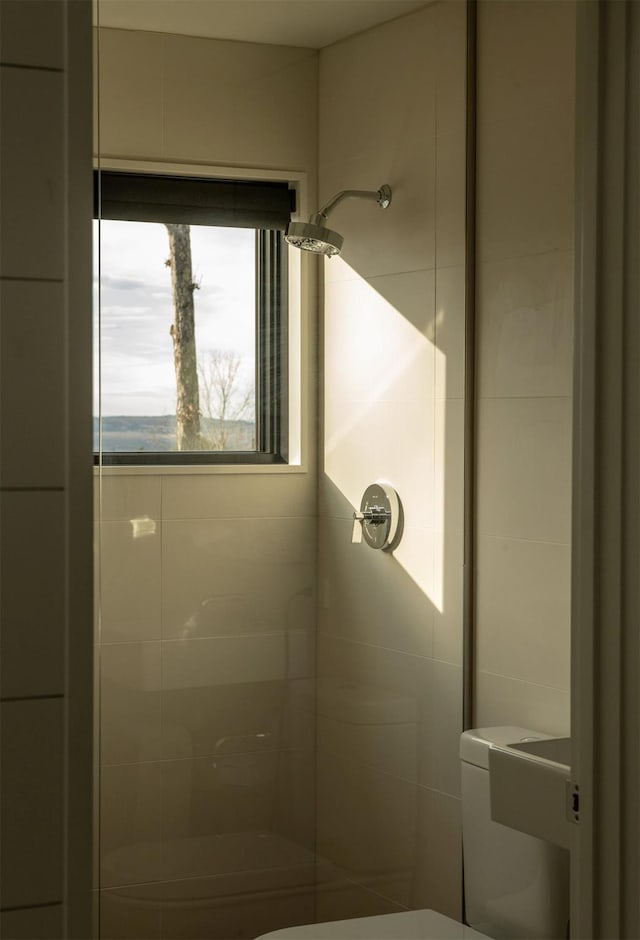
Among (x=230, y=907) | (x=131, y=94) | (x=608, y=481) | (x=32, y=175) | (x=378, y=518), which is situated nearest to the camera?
(x=32, y=175)

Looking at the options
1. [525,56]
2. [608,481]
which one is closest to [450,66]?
[525,56]

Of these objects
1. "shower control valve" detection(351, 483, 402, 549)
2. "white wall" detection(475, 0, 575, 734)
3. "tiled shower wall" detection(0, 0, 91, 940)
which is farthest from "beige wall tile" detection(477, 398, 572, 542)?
"tiled shower wall" detection(0, 0, 91, 940)

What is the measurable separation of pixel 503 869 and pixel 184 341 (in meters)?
1.06

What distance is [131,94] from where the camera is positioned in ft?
5.03

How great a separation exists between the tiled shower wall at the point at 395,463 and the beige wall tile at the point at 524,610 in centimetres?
6

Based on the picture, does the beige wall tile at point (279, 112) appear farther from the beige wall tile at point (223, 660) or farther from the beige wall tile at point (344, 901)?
the beige wall tile at point (344, 901)

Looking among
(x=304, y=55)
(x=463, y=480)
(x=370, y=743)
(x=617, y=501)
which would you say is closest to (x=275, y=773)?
(x=370, y=743)

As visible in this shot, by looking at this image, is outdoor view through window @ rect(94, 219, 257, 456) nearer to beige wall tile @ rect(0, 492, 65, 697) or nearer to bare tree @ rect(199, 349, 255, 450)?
bare tree @ rect(199, 349, 255, 450)

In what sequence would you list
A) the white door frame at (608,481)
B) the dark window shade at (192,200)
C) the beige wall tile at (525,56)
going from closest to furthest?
the white door frame at (608,481) → the dark window shade at (192,200) → the beige wall tile at (525,56)

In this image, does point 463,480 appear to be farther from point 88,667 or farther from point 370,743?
point 88,667

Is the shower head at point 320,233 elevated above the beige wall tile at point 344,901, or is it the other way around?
the shower head at point 320,233

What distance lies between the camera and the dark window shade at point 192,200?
4.92 feet

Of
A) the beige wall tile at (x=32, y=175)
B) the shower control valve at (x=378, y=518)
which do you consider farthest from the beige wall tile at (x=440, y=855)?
the beige wall tile at (x=32, y=175)

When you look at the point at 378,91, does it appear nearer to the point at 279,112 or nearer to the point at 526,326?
the point at 279,112
